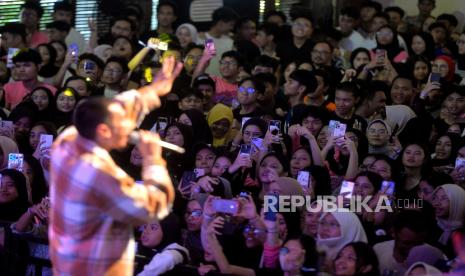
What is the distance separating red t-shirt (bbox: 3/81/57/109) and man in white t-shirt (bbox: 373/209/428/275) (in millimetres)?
4659

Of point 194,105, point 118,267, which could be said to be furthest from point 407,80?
point 118,267

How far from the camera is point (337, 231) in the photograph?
6531 mm

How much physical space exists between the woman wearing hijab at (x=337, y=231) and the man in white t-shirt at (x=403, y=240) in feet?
0.59

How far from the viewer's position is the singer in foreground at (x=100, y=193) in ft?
15.8

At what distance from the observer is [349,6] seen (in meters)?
12.8

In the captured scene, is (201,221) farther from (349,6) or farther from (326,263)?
(349,6)

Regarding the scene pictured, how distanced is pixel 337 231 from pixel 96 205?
6.92ft

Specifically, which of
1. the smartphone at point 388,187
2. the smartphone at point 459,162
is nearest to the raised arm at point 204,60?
the smartphone at point 459,162

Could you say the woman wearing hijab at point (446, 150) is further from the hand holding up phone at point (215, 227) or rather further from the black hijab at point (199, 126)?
the hand holding up phone at point (215, 227)

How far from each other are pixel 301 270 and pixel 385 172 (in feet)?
5.74

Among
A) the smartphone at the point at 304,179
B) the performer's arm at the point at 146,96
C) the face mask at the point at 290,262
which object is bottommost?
the face mask at the point at 290,262

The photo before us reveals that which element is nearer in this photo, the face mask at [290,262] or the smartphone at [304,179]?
the face mask at [290,262]

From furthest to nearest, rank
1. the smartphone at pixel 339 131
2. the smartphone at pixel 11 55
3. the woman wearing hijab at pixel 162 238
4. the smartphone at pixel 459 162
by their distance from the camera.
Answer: the smartphone at pixel 11 55
the smartphone at pixel 339 131
the smartphone at pixel 459 162
the woman wearing hijab at pixel 162 238

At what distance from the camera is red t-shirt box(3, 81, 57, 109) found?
409 inches
